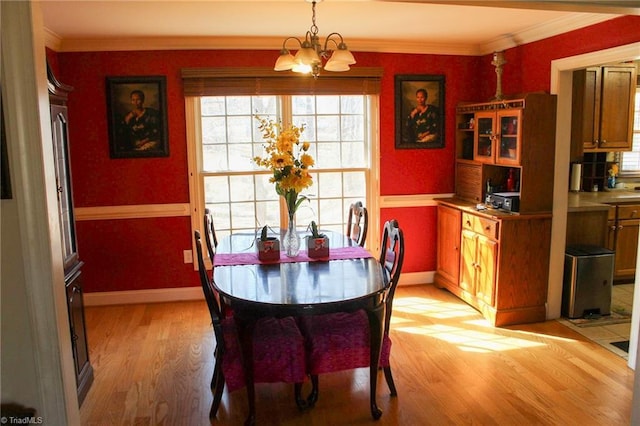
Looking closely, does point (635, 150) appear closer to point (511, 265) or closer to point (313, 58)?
point (511, 265)

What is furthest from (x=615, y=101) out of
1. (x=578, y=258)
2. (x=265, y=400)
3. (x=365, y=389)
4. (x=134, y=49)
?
(x=134, y=49)

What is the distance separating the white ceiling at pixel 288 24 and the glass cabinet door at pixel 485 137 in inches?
27.8

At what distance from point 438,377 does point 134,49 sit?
362 cm

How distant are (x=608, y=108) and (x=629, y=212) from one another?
1002 millimetres

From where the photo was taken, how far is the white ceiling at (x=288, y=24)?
3.26 meters

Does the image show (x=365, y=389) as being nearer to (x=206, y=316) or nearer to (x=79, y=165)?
(x=206, y=316)

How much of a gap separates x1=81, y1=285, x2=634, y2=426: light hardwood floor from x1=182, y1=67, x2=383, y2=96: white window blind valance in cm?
206

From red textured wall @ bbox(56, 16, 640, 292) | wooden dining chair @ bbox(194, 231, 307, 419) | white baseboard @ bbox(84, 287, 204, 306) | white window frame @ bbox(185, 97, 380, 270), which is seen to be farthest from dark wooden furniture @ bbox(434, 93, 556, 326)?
white baseboard @ bbox(84, 287, 204, 306)

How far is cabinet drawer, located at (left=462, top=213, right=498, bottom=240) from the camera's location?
390 cm

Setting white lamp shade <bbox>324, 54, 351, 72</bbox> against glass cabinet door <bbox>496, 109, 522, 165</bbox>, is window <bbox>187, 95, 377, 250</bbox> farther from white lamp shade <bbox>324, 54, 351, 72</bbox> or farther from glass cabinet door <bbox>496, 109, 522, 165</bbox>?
white lamp shade <bbox>324, 54, 351, 72</bbox>

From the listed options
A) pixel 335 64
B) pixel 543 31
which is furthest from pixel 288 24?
pixel 543 31

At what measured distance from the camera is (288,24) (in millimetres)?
3838

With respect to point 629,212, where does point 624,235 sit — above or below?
below

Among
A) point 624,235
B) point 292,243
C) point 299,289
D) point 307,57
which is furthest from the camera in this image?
point 624,235
